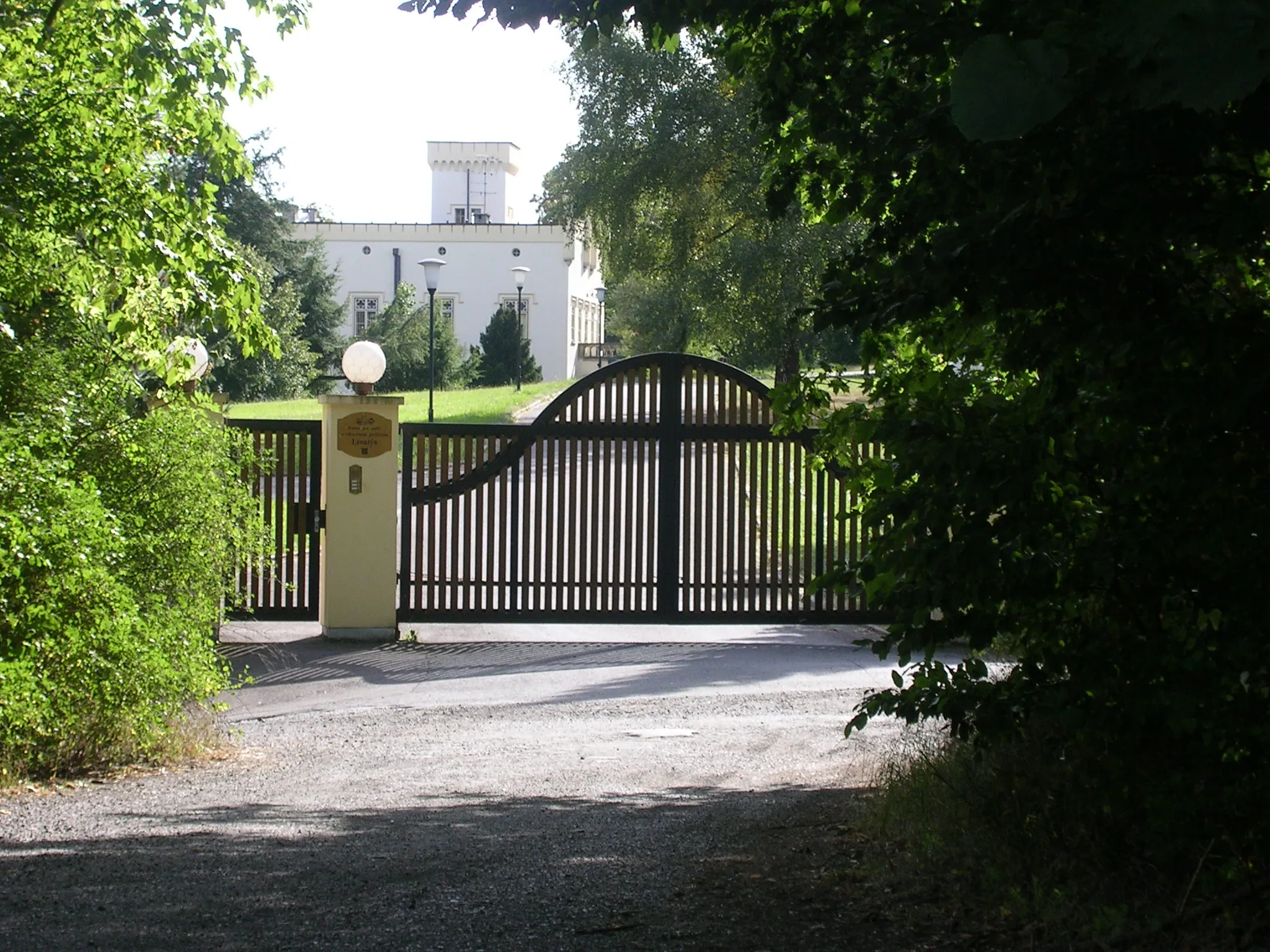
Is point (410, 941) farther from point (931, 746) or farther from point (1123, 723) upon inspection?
point (931, 746)

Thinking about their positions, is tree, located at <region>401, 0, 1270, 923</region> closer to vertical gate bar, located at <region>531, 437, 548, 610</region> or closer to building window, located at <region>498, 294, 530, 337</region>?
vertical gate bar, located at <region>531, 437, 548, 610</region>

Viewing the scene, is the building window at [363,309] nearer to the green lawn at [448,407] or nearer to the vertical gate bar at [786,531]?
the green lawn at [448,407]

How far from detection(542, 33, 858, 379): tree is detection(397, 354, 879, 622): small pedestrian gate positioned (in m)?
11.0

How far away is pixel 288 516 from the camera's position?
11.6 m

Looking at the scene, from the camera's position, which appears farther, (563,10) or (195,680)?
(195,680)

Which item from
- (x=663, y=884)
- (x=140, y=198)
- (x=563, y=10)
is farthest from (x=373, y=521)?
(x=563, y=10)

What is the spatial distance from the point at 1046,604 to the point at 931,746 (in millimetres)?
2836

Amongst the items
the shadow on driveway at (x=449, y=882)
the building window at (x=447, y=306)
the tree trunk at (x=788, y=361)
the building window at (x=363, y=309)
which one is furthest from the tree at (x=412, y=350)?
the shadow on driveway at (x=449, y=882)

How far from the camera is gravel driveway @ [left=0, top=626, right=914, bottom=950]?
13.7ft

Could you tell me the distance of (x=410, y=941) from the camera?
13.1 feet

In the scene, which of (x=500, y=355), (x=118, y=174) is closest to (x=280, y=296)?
(x=500, y=355)

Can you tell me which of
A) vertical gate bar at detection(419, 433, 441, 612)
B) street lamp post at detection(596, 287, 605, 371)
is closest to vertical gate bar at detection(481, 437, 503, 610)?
vertical gate bar at detection(419, 433, 441, 612)

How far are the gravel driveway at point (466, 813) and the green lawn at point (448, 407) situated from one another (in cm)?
2085

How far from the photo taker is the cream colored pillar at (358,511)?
454 inches
